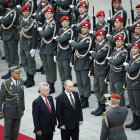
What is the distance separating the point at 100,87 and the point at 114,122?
12.1ft

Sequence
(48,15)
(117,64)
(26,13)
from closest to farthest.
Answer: (117,64), (48,15), (26,13)

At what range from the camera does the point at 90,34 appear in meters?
13.9

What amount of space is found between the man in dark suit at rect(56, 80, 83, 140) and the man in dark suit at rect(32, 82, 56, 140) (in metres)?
0.15

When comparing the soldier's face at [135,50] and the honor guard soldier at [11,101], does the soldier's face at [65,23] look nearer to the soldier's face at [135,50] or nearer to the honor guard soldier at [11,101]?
the soldier's face at [135,50]

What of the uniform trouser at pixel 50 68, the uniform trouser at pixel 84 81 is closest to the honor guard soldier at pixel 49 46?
the uniform trouser at pixel 50 68

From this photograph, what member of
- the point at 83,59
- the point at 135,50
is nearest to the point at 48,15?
the point at 83,59

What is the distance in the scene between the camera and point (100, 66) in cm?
1347

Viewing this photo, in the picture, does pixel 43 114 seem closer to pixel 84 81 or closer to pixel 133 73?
pixel 133 73

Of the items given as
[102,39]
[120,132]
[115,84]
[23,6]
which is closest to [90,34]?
[102,39]

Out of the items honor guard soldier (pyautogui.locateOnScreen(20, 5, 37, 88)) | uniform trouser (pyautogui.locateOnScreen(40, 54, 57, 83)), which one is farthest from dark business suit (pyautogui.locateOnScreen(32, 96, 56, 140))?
honor guard soldier (pyautogui.locateOnScreen(20, 5, 37, 88))

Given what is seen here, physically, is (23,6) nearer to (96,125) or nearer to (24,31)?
(24,31)

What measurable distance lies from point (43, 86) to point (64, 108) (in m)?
0.60

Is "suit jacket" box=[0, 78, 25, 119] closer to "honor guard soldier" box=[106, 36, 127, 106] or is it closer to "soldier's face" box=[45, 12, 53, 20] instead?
"honor guard soldier" box=[106, 36, 127, 106]

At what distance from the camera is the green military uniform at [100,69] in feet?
43.5
